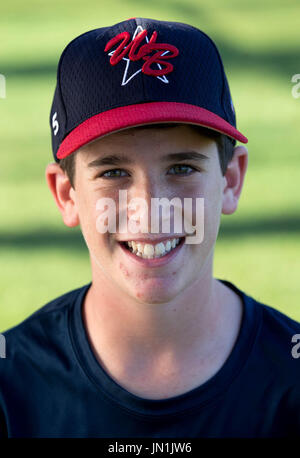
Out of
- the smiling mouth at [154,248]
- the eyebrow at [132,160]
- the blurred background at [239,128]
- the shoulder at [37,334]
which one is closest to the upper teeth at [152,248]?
the smiling mouth at [154,248]

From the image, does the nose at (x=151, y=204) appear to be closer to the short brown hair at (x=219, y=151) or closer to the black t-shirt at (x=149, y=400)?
the short brown hair at (x=219, y=151)

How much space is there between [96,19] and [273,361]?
1.54 m

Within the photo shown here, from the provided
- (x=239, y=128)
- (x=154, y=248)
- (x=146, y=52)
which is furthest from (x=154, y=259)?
(x=239, y=128)

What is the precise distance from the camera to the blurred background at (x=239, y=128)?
209 centimetres

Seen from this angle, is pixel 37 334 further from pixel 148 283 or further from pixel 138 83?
pixel 138 83

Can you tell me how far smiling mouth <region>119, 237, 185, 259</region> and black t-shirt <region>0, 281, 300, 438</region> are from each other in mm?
217

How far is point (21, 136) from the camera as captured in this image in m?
2.31

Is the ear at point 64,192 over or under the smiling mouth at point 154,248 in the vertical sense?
over

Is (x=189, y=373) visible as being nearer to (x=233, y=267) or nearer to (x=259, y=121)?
(x=233, y=267)

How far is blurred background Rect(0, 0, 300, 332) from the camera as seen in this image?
2.09 meters

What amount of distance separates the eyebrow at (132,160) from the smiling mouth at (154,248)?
0.14 meters

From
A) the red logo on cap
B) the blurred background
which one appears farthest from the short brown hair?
the blurred background

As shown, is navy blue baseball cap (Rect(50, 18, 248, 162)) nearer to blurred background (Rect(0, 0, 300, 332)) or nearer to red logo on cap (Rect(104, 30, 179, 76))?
red logo on cap (Rect(104, 30, 179, 76))

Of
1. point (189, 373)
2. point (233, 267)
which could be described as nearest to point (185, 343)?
point (189, 373)
